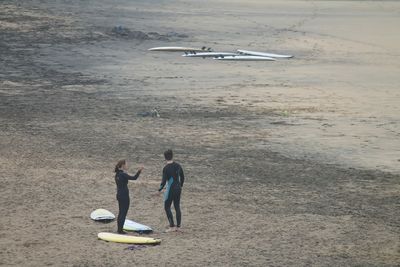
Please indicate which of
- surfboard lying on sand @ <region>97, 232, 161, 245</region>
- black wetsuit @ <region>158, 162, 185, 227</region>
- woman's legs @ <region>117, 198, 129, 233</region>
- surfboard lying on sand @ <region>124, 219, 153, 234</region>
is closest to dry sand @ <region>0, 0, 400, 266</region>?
surfboard lying on sand @ <region>97, 232, 161, 245</region>

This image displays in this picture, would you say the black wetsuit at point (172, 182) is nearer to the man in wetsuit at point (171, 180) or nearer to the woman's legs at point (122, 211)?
the man in wetsuit at point (171, 180)

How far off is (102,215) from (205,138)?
7.96 m

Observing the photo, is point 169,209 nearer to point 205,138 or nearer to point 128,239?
point 128,239

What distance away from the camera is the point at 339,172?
2241 centimetres

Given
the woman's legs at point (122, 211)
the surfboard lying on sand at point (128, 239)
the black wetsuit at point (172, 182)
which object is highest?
the black wetsuit at point (172, 182)

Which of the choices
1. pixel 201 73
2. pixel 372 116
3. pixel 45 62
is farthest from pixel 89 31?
pixel 372 116

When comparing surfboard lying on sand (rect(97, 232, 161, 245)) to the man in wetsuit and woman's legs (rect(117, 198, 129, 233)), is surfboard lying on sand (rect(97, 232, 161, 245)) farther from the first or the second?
the man in wetsuit

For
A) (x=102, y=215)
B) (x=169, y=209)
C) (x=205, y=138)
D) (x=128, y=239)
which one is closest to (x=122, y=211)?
(x=128, y=239)

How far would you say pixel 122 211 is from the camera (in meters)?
16.9

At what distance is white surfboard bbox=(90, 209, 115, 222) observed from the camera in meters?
18.0

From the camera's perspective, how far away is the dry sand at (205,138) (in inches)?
670

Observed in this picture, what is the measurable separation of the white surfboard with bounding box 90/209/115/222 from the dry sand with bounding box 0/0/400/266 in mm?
242

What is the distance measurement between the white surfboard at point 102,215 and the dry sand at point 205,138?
9.5 inches

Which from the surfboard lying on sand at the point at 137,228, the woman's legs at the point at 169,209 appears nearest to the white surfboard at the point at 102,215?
the surfboard lying on sand at the point at 137,228
